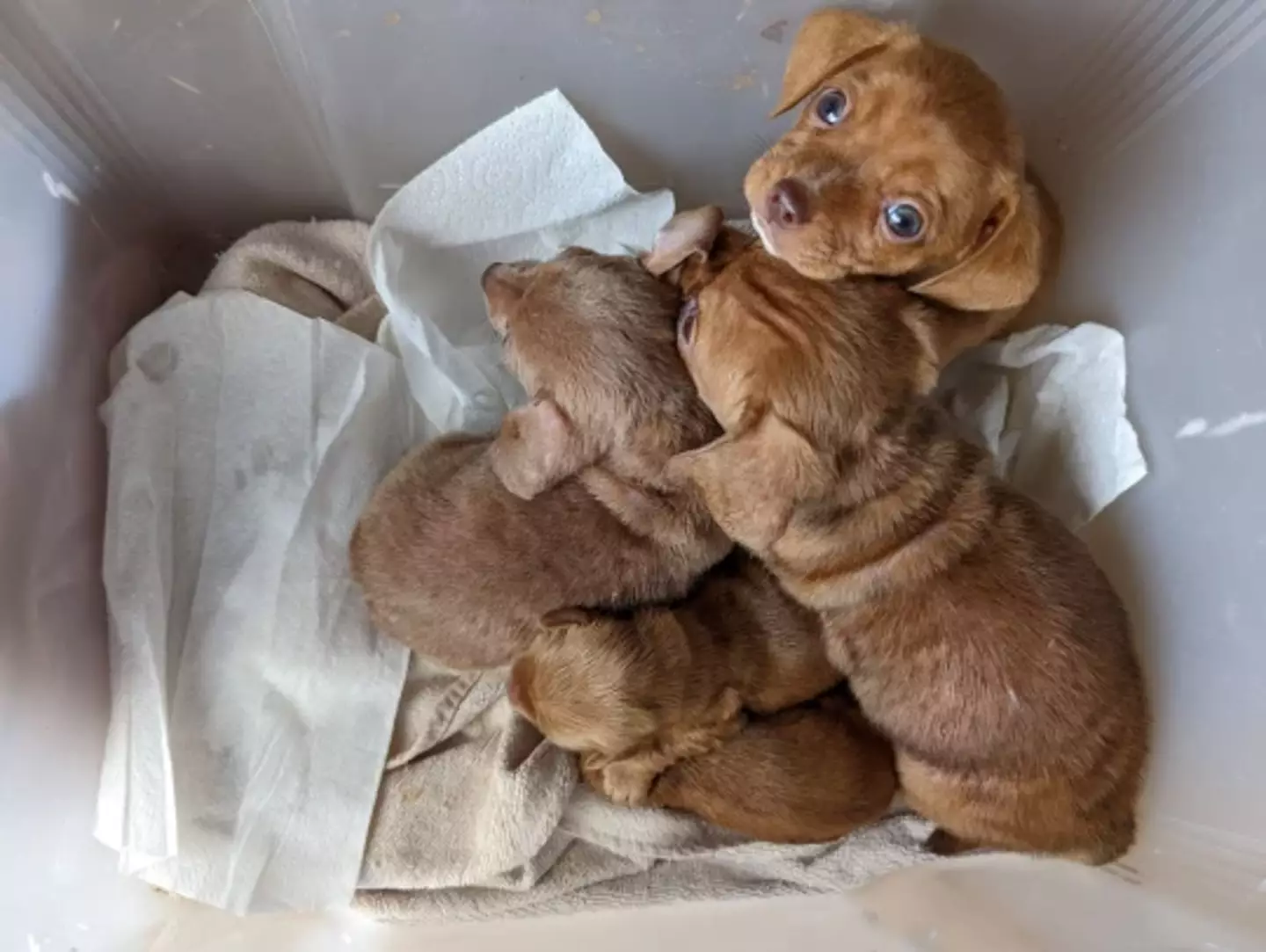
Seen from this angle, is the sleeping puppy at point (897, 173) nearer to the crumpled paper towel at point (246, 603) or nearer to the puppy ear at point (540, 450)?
the puppy ear at point (540, 450)

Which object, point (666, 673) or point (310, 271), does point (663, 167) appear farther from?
point (666, 673)

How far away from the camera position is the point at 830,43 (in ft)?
4.96

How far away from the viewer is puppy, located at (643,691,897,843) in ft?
5.65

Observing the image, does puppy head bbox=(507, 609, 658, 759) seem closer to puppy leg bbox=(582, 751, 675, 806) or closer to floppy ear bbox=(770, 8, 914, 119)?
puppy leg bbox=(582, 751, 675, 806)

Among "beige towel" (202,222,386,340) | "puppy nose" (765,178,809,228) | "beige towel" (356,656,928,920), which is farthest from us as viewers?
"beige towel" (202,222,386,340)

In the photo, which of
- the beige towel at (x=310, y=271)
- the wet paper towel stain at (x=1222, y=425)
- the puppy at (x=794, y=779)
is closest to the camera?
the wet paper towel stain at (x=1222, y=425)

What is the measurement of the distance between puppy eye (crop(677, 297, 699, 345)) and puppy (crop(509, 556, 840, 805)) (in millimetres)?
415

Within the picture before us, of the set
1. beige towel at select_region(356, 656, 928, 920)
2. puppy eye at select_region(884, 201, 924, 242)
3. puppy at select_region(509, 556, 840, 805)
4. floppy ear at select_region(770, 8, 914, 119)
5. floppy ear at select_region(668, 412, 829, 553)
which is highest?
floppy ear at select_region(770, 8, 914, 119)

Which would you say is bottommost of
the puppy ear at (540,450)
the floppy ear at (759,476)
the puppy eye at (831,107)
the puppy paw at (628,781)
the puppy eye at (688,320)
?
the puppy paw at (628,781)

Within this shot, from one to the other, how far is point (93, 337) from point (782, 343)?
113cm

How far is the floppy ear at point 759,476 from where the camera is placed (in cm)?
144

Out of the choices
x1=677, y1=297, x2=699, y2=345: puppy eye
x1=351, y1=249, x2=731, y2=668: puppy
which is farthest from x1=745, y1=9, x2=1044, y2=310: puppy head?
x1=351, y1=249, x2=731, y2=668: puppy

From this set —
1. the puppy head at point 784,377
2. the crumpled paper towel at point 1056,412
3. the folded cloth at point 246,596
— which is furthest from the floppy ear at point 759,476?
the folded cloth at point 246,596

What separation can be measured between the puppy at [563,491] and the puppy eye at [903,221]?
13.4 inches
